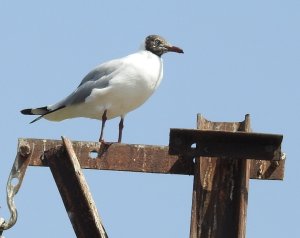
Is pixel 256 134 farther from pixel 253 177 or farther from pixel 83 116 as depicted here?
pixel 83 116

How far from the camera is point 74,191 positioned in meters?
4.76

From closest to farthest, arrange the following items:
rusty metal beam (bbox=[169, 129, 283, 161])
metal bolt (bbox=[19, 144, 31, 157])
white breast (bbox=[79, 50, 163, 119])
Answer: rusty metal beam (bbox=[169, 129, 283, 161]), metal bolt (bbox=[19, 144, 31, 157]), white breast (bbox=[79, 50, 163, 119])

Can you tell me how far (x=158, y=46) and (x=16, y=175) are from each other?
5790 millimetres

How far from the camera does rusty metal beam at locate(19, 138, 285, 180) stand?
5.04 metres

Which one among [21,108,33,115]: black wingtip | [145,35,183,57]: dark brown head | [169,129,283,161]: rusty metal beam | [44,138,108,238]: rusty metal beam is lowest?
[44,138,108,238]: rusty metal beam

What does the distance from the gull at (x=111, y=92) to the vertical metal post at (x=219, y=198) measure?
4474 mm

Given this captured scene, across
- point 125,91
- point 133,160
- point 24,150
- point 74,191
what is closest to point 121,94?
point 125,91

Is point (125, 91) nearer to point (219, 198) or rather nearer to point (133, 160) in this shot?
point (133, 160)

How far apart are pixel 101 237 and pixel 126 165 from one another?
809mm

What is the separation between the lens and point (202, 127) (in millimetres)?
5199

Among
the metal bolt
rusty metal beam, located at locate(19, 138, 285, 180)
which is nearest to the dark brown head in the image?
rusty metal beam, located at locate(19, 138, 285, 180)

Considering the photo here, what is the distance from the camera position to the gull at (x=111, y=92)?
9.45 meters

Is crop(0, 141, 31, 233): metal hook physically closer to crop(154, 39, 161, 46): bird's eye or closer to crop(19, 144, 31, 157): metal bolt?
crop(19, 144, 31, 157): metal bolt

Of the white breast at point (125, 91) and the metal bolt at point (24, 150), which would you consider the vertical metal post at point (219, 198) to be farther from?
the white breast at point (125, 91)
